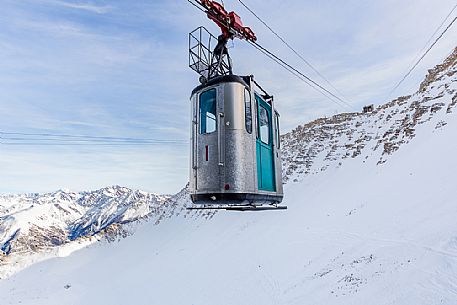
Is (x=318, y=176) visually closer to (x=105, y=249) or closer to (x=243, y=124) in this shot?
(x=243, y=124)

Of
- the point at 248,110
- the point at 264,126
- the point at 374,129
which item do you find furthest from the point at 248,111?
the point at 374,129

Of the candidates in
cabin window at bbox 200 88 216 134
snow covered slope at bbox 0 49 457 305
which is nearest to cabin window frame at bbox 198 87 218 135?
cabin window at bbox 200 88 216 134

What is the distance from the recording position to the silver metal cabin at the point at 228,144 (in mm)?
6742

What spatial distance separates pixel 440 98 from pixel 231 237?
83.0 feet

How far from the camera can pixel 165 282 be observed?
1967cm

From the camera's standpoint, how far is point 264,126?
8.20 m

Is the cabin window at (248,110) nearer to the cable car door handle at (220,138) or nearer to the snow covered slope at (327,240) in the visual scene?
the cable car door handle at (220,138)

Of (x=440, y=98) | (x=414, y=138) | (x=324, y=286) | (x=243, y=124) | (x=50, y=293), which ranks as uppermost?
(x=440, y=98)

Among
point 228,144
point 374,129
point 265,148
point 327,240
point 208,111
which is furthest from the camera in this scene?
point 374,129

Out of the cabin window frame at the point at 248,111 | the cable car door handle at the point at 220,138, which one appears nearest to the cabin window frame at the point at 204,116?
the cable car door handle at the point at 220,138

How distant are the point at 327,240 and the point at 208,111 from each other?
1127 centimetres

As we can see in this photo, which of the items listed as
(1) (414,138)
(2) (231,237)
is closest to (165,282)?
(2) (231,237)

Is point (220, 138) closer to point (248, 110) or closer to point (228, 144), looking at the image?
point (228, 144)

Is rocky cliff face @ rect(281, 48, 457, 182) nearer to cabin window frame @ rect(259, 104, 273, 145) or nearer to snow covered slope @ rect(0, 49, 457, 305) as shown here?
snow covered slope @ rect(0, 49, 457, 305)
